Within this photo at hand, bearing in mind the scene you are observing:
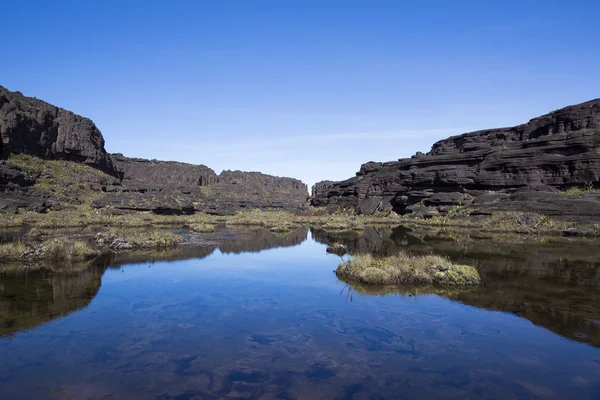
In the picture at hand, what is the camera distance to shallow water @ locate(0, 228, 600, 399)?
6.35 m

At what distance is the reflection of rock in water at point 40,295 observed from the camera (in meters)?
9.48

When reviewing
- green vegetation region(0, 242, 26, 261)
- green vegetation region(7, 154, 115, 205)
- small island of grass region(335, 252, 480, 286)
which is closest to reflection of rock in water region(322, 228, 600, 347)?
small island of grass region(335, 252, 480, 286)

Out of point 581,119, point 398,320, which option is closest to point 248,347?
point 398,320

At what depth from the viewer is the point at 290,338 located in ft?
28.8

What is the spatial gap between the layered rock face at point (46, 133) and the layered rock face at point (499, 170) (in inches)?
2693

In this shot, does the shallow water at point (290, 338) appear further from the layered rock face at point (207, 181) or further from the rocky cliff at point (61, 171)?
the layered rock face at point (207, 181)

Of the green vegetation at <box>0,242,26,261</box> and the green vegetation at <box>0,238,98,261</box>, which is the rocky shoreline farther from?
the green vegetation at <box>0,238,98,261</box>

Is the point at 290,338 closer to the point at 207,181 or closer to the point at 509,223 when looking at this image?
the point at 509,223

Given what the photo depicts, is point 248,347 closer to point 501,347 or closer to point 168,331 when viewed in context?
point 168,331

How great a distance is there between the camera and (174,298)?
12.4m

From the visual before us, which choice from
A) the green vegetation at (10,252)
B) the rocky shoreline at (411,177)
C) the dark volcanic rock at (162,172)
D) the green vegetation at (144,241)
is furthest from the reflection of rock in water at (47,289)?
the dark volcanic rock at (162,172)

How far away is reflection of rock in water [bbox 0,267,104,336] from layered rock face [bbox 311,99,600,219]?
4667 cm

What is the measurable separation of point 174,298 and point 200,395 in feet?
22.9

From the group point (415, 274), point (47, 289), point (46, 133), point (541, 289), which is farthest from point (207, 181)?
point (541, 289)
